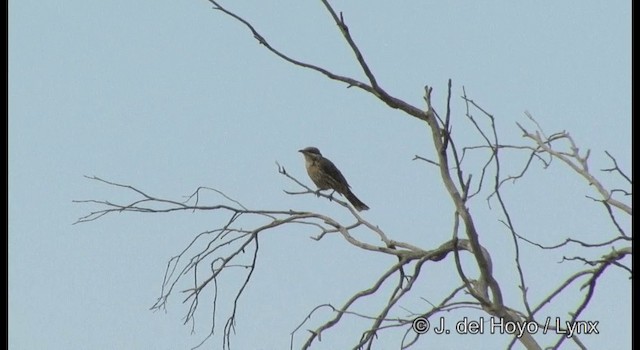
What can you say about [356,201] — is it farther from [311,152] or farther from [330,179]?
[311,152]

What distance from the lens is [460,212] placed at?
199 inches

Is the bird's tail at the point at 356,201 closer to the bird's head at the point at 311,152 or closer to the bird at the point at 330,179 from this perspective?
the bird at the point at 330,179

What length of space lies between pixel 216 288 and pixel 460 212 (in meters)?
1.47

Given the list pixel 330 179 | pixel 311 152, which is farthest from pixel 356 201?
pixel 311 152

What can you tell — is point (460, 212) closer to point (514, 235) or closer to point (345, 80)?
point (514, 235)

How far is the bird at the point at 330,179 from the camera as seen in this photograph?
415 inches

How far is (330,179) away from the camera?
34.6 feet

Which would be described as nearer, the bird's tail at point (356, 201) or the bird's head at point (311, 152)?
the bird's tail at point (356, 201)

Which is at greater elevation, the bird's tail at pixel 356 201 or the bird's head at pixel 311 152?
the bird's head at pixel 311 152

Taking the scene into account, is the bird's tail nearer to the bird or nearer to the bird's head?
the bird

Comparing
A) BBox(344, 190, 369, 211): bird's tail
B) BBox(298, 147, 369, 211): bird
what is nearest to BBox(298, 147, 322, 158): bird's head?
BBox(298, 147, 369, 211): bird

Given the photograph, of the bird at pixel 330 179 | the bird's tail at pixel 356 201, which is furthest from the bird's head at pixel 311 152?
the bird's tail at pixel 356 201
